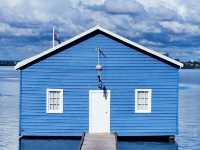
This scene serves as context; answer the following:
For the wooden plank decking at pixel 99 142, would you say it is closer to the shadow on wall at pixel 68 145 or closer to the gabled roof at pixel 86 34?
the shadow on wall at pixel 68 145

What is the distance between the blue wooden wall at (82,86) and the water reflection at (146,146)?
72 cm

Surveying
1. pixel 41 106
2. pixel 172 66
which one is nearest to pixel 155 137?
pixel 172 66

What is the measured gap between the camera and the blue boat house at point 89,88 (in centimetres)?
3067

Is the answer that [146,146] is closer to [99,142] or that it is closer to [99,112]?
[99,142]

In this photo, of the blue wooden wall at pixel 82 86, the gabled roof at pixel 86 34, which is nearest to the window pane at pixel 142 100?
the blue wooden wall at pixel 82 86

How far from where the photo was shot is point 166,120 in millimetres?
31062

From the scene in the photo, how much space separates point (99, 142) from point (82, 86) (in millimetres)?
3810

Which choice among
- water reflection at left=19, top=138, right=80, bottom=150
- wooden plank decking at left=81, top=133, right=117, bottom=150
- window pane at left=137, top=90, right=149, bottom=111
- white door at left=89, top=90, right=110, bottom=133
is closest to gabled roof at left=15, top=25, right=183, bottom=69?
window pane at left=137, top=90, right=149, bottom=111

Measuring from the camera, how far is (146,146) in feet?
96.3

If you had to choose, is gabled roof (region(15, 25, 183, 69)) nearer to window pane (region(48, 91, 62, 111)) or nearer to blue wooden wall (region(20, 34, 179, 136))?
blue wooden wall (region(20, 34, 179, 136))

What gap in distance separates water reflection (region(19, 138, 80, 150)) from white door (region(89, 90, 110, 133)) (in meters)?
1.03

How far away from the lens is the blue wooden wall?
30.7 meters

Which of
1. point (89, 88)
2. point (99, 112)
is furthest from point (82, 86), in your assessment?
point (99, 112)

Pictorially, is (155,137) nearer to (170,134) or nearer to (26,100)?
(170,134)
